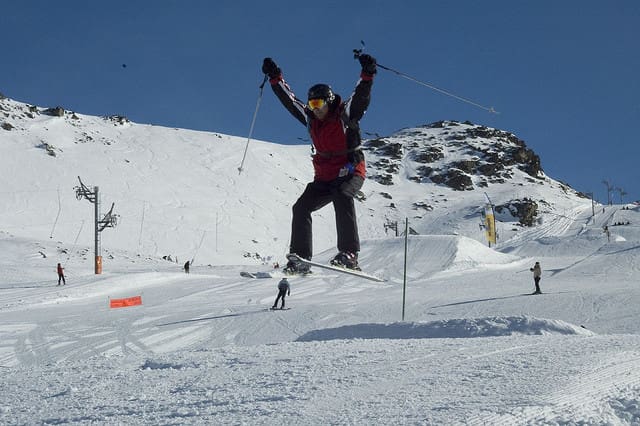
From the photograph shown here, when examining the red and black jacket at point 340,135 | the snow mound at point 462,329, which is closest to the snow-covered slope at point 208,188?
the snow mound at point 462,329

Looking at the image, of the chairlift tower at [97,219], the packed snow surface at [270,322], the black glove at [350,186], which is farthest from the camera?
the chairlift tower at [97,219]

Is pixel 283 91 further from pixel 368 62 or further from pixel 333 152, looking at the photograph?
pixel 368 62

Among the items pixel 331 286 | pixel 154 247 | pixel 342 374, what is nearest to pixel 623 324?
pixel 342 374

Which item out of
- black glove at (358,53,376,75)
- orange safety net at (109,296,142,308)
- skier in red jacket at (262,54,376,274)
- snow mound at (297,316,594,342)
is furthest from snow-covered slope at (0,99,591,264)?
black glove at (358,53,376,75)

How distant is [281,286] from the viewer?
2105cm

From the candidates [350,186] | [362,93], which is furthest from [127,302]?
[362,93]

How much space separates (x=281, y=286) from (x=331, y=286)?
936cm

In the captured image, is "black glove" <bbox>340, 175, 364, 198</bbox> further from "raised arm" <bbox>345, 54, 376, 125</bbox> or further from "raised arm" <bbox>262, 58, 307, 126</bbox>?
"raised arm" <bbox>262, 58, 307, 126</bbox>

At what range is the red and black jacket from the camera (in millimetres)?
6445

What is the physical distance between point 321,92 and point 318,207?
131cm

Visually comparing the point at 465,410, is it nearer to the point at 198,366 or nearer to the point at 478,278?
the point at 198,366

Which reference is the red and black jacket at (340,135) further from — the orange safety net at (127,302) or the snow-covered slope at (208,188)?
the snow-covered slope at (208,188)

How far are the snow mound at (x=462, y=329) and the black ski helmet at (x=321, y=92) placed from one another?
9.16 m

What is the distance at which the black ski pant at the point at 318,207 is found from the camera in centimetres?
681
